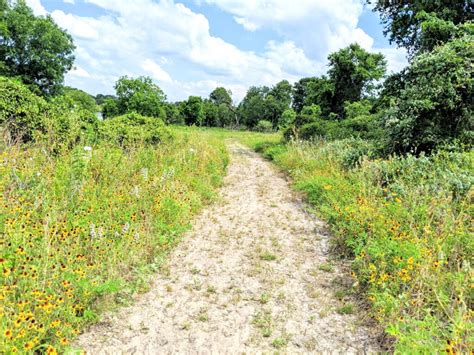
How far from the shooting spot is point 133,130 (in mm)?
8750

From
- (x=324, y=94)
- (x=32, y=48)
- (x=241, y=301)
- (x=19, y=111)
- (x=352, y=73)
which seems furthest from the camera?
(x=32, y=48)

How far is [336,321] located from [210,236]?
266cm

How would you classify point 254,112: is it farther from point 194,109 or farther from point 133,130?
point 133,130

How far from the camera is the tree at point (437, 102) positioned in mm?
7270

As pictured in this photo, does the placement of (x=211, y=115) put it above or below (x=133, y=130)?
above

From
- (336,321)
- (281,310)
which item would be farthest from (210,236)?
(336,321)

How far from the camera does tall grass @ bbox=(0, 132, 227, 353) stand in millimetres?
2639

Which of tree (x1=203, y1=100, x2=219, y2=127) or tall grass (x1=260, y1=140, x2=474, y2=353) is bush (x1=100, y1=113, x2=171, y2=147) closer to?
tall grass (x1=260, y1=140, x2=474, y2=353)

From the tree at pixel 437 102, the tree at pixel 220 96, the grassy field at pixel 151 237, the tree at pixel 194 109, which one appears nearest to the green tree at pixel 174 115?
the tree at pixel 194 109

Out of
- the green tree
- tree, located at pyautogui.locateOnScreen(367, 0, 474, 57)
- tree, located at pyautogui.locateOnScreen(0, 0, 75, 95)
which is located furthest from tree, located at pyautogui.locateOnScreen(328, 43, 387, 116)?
the green tree

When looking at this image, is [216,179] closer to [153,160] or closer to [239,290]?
[153,160]

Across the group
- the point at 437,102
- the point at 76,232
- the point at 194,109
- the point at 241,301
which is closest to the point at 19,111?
the point at 76,232

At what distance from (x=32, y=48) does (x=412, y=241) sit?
29337mm

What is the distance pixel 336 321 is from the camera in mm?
3309
